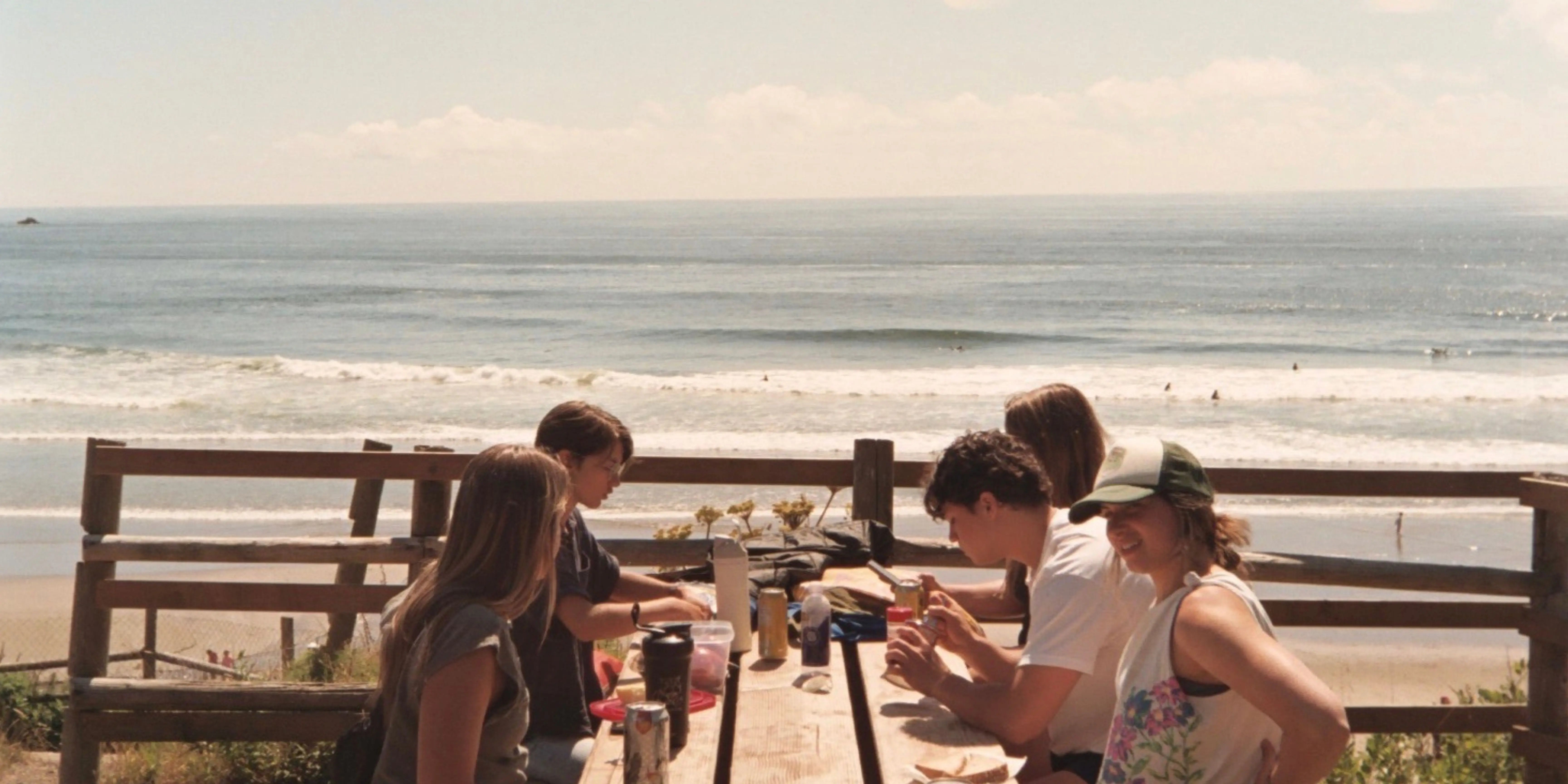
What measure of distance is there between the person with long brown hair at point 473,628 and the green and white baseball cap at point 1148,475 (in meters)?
1.07

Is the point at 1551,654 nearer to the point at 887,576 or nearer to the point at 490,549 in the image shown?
the point at 887,576

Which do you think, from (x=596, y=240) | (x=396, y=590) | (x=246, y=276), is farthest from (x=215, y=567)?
(x=596, y=240)

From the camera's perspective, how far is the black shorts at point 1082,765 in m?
3.27

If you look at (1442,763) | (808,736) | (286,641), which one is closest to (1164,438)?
(286,641)

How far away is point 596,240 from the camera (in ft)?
306

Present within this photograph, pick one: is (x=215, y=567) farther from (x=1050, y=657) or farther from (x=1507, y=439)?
(x=1507, y=439)

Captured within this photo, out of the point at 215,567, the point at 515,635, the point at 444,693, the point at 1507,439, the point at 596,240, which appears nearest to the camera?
the point at 444,693

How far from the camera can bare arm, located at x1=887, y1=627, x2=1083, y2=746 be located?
2.97 meters

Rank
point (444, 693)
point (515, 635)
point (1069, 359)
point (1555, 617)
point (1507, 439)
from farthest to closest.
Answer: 1. point (1069, 359)
2. point (1507, 439)
3. point (1555, 617)
4. point (515, 635)
5. point (444, 693)

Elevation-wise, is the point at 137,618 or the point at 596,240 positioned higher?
the point at 596,240

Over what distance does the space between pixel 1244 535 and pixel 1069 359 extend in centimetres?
2909

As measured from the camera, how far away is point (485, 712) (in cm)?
267

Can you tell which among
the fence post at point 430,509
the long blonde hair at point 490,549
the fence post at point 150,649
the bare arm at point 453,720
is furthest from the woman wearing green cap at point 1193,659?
the fence post at point 150,649

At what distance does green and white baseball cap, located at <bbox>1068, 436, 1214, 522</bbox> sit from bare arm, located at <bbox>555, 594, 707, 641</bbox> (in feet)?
5.11
